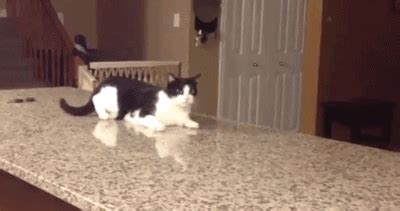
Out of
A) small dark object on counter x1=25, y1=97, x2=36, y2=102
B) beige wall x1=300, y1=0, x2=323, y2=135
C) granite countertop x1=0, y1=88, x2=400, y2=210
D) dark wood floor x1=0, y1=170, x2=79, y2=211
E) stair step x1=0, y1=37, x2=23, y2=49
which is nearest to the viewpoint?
granite countertop x1=0, y1=88, x2=400, y2=210

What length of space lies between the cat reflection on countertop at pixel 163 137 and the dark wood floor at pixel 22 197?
0.22m

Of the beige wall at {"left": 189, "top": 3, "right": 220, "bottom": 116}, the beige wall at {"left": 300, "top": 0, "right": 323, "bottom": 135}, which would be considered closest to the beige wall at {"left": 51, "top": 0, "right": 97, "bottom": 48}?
the beige wall at {"left": 189, "top": 3, "right": 220, "bottom": 116}

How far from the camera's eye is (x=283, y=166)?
1.51 m

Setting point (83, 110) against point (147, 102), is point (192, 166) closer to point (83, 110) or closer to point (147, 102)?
point (147, 102)

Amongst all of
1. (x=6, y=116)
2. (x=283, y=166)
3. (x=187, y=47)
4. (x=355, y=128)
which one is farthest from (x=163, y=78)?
(x=283, y=166)

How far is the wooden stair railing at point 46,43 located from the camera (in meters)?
5.31

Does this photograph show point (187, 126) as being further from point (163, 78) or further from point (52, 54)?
point (52, 54)

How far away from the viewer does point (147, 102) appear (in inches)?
77.9

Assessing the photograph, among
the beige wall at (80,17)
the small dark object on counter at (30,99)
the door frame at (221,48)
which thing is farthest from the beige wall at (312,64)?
the small dark object on counter at (30,99)

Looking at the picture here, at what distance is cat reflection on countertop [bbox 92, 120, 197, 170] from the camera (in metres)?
1.62

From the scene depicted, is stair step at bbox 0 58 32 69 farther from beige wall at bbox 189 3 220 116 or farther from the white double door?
the white double door

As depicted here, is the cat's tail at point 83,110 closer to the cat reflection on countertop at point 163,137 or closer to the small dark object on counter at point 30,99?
the cat reflection on countertop at point 163,137

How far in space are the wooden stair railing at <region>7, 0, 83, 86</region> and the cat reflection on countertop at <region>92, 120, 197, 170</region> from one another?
10.9 feet

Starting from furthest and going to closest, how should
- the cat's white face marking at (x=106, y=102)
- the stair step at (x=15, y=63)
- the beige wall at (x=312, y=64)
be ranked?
1. the stair step at (x=15, y=63)
2. the beige wall at (x=312, y=64)
3. the cat's white face marking at (x=106, y=102)
